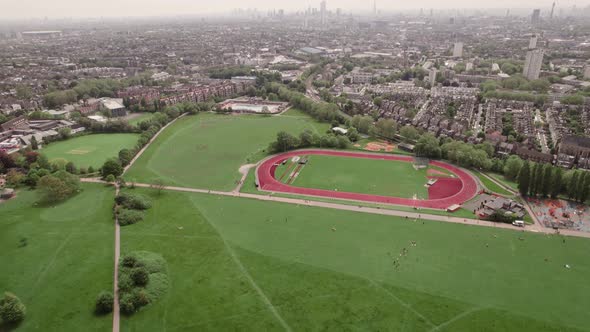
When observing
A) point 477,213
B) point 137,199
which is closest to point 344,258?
point 477,213

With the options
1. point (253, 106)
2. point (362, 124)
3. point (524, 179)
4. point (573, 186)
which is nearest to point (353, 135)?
point (362, 124)

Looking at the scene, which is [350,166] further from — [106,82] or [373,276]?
[106,82]

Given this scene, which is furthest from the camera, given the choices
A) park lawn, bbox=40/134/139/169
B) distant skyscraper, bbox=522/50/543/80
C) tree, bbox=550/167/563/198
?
distant skyscraper, bbox=522/50/543/80

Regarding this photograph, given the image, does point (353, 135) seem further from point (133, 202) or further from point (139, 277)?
point (139, 277)

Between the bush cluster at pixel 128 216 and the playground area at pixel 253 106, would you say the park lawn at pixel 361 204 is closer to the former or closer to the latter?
the bush cluster at pixel 128 216

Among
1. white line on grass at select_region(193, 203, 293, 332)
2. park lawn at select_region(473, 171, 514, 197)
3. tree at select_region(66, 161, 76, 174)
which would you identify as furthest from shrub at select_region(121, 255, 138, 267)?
park lawn at select_region(473, 171, 514, 197)

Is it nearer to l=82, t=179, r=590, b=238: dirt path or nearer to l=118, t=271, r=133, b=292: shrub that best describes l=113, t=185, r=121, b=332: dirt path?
l=118, t=271, r=133, b=292: shrub
